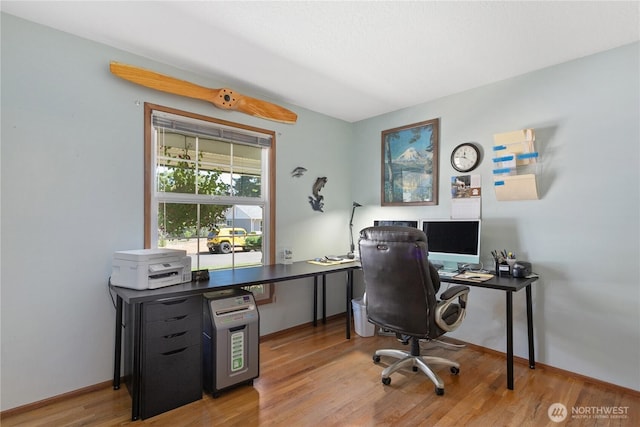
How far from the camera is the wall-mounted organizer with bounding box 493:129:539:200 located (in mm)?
2648

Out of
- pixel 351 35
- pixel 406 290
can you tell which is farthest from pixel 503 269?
pixel 351 35

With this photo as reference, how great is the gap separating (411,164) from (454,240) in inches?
41.4

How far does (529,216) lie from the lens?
2.75m

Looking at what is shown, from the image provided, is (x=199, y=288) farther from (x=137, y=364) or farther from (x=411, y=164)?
(x=411, y=164)

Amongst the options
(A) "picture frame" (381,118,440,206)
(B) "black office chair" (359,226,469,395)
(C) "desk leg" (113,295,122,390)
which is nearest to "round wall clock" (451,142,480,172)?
(A) "picture frame" (381,118,440,206)

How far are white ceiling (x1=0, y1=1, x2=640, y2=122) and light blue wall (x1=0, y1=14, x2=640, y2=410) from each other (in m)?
0.18

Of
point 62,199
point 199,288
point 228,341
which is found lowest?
point 228,341

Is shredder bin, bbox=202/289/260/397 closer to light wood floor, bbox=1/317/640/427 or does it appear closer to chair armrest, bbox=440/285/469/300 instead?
light wood floor, bbox=1/317/640/427

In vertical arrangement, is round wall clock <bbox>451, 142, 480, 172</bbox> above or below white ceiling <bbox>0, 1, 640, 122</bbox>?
below

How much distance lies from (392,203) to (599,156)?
1864 millimetres

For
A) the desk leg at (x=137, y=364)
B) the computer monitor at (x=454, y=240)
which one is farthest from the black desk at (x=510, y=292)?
the desk leg at (x=137, y=364)

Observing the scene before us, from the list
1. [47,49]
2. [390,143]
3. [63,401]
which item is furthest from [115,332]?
[390,143]

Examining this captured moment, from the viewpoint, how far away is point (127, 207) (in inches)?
Result: 95.7

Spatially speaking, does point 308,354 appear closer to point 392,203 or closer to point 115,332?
point 115,332
